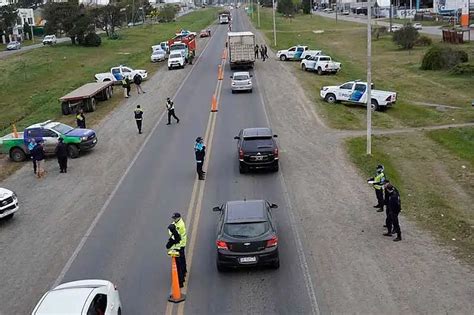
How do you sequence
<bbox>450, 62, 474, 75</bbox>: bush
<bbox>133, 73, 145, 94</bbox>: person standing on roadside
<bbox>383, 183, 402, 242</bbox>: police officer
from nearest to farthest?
<bbox>383, 183, 402, 242</bbox>: police officer → <bbox>133, 73, 145, 94</bbox>: person standing on roadside → <bbox>450, 62, 474, 75</bbox>: bush

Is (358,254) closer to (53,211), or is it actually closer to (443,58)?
(53,211)

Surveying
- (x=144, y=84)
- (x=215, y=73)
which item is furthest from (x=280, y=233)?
(x=215, y=73)

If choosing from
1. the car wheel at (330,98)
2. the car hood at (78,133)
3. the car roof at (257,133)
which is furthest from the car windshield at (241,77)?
the car roof at (257,133)

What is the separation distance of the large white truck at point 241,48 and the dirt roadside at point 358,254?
28216 mm

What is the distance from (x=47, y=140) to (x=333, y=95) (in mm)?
18265

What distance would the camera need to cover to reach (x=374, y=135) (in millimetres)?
30094

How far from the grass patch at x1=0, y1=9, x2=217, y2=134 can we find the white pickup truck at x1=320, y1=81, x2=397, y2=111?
48.7 feet

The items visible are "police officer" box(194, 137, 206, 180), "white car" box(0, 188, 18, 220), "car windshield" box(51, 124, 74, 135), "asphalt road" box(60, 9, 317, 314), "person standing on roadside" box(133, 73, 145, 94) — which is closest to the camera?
"asphalt road" box(60, 9, 317, 314)

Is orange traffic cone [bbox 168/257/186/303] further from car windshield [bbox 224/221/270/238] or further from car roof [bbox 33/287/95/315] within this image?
car roof [bbox 33/287/95/315]

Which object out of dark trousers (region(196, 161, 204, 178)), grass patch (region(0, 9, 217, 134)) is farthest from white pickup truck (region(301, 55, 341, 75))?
dark trousers (region(196, 161, 204, 178))

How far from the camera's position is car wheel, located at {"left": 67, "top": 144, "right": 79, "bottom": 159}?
90.7 feet

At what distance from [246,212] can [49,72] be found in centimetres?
5457

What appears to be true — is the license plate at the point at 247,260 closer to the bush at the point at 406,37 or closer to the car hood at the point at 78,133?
the car hood at the point at 78,133

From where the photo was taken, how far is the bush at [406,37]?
71250 millimetres
